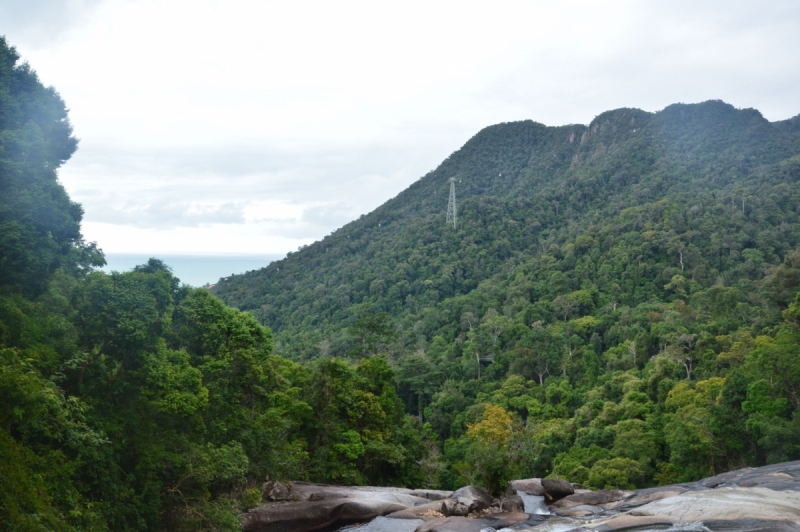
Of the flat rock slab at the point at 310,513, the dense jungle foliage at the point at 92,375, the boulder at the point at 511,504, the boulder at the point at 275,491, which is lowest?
the boulder at the point at 511,504

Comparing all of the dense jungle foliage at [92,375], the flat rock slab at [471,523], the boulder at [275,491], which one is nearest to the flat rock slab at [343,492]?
the boulder at [275,491]

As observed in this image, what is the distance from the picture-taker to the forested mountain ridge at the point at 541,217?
87188 mm

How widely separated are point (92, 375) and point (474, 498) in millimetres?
17885

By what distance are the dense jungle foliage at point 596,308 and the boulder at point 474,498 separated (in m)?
0.93

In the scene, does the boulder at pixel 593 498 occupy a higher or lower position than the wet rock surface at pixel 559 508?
lower

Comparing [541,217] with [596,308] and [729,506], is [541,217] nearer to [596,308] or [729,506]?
[596,308]

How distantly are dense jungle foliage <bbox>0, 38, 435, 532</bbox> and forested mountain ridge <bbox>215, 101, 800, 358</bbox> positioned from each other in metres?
47.2

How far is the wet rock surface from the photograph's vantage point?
21.1 m

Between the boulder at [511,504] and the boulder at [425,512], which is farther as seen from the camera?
the boulder at [511,504]

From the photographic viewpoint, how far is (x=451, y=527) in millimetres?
25281

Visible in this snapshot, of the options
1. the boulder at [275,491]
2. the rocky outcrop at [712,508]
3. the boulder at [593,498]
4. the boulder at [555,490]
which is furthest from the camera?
the boulder at [555,490]

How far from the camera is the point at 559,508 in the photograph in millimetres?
31641

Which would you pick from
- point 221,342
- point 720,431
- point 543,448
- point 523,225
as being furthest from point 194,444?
point 523,225

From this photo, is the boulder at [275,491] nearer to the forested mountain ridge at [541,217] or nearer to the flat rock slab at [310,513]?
the flat rock slab at [310,513]
